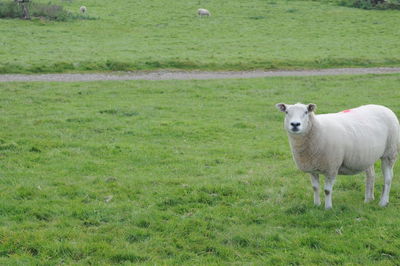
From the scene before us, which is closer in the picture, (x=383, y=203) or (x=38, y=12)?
(x=383, y=203)

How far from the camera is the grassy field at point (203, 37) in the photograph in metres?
29.0

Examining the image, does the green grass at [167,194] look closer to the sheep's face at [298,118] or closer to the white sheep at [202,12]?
the sheep's face at [298,118]

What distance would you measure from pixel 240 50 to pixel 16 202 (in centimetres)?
2567

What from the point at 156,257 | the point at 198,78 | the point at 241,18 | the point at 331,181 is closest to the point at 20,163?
the point at 156,257

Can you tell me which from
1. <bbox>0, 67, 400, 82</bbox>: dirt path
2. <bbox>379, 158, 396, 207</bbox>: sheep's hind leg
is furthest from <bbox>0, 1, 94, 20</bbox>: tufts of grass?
<bbox>379, 158, 396, 207</bbox>: sheep's hind leg

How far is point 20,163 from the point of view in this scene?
12.1 m

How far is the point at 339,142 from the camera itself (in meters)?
9.27

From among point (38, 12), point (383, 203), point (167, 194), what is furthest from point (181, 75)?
point (38, 12)

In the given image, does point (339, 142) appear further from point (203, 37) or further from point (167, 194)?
point (203, 37)

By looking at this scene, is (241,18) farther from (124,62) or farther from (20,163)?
(20,163)

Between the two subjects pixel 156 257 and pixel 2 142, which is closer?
pixel 156 257

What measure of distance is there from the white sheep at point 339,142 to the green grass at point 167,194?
2.23ft

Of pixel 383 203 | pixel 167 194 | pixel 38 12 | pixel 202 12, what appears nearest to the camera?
pixel 383 203

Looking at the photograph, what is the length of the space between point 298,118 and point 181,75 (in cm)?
1844
